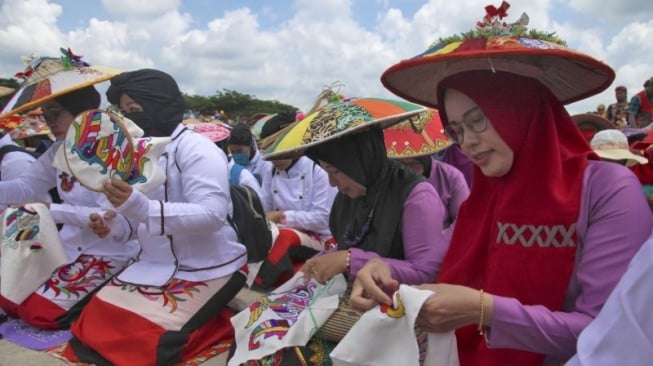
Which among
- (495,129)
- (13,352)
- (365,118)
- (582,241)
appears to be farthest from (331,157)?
(13,352)

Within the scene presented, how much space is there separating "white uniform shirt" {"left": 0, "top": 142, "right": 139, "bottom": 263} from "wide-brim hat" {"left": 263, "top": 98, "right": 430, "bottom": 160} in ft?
4.49

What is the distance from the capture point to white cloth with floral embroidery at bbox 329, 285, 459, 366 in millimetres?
1487

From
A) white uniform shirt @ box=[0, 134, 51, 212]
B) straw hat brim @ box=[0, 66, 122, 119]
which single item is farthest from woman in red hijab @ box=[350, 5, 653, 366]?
white uniform shirt @ box=[0, 134, 51, 212]

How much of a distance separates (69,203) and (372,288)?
2.42m

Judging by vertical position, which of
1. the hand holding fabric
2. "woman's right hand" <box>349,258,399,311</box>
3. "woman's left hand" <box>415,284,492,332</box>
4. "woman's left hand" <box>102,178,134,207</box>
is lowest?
the hand holding fabric

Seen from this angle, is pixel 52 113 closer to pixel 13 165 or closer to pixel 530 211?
pixel 13 165

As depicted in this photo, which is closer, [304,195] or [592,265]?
[592,265]

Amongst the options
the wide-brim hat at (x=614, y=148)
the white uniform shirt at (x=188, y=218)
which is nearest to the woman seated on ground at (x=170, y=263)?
the white uniform shirt at (x=188, y=218)

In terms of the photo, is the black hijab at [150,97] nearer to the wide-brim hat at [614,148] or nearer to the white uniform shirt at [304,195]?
the white uniform shirt at [304,195]

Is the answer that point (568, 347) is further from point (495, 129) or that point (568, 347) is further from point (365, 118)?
point (365, 118)

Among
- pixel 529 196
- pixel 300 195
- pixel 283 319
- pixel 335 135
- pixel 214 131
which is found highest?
pixel 335 135

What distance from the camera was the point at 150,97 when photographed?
2732 millimetres

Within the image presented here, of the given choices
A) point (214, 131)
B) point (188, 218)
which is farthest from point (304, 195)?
point (214, 131)

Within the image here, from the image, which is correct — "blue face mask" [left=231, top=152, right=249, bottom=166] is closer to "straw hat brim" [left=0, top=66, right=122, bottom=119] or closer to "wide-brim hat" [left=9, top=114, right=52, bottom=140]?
"wide-brim hat" [left=9, top=114, right=52, bottom=140]
